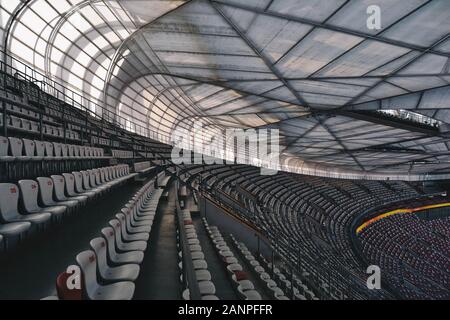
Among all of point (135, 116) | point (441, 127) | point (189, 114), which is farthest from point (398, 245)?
point (135, 116)

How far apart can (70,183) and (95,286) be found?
3.22 meters

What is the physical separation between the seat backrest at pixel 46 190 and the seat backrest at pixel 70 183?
0.54 meters

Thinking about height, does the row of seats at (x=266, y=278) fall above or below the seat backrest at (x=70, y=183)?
below

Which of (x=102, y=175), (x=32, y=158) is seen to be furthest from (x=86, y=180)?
(x=32, y=158)

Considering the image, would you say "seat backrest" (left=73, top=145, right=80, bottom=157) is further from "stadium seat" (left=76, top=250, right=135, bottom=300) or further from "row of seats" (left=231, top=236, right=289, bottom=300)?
"stadium seat" (left=76, top=250, right=135, bottom=300)

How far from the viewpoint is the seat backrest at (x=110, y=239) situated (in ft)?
12.8

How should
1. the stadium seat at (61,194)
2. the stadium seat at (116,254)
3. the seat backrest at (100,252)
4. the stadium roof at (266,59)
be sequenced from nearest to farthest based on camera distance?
1. the seat backrest at (100,252)
2. the stadium seat at (116,254)
3. the stadium seat at (61,194)
4. the stadium roof at (266,59)

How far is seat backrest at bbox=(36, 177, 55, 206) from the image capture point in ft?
15.8

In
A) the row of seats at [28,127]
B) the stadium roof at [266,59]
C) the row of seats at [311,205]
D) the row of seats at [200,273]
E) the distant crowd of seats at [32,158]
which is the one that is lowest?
the row of seats at [311,205]

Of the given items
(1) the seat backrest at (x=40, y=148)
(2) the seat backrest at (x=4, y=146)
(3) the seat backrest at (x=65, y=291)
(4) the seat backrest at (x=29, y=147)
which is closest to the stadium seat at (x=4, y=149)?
(2) the seat backrest at (x=4, y=146)

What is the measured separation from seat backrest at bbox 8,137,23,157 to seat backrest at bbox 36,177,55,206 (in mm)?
883

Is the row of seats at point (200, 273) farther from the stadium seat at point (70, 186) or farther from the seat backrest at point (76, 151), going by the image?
the seat backrest at point (76, 151)

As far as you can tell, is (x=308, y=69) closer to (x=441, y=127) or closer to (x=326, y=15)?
(x=326, y=15)

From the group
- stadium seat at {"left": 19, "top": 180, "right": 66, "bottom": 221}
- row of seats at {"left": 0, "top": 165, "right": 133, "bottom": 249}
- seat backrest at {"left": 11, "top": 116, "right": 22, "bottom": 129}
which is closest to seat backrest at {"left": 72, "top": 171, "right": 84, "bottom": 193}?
row of seats at {"left": 0, "top": 165, "right": 133, "bottom": 249}
